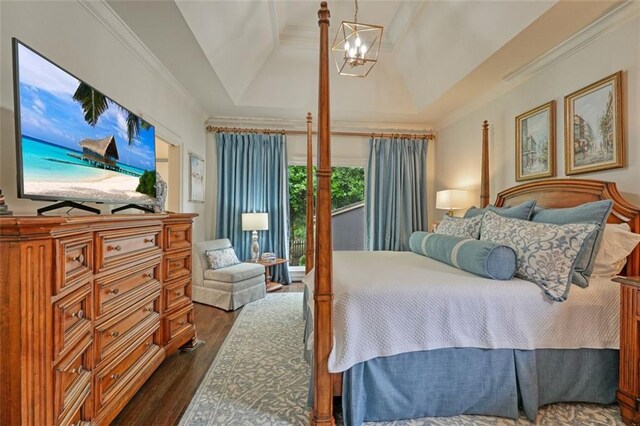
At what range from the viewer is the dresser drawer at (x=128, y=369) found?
140 centimetres

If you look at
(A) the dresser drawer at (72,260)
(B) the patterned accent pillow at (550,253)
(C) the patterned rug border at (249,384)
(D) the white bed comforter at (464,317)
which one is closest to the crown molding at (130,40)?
(A) the dresser drawer at (72,260)

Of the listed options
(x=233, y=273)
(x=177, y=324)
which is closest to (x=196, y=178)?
(x=233, y=273)

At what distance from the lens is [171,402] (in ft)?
5.74

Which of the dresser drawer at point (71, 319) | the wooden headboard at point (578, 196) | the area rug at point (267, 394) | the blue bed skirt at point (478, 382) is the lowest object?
the area rug at point (267, 394)

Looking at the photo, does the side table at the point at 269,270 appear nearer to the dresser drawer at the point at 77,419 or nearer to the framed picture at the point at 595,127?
the dresser drawer at the point at 77,419

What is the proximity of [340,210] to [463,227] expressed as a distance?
8.53ft

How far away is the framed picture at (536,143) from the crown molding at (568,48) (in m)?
0.38

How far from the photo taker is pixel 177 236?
224 centimetres

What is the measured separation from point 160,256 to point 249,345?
3.57 ft

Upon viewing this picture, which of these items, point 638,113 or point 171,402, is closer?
point 171,402

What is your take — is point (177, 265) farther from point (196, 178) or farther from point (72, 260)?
point (196, 178)

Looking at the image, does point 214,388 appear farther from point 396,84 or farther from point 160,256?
point 396,84

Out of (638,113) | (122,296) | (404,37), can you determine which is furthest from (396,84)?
(122,296)

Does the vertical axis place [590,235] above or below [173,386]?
above
